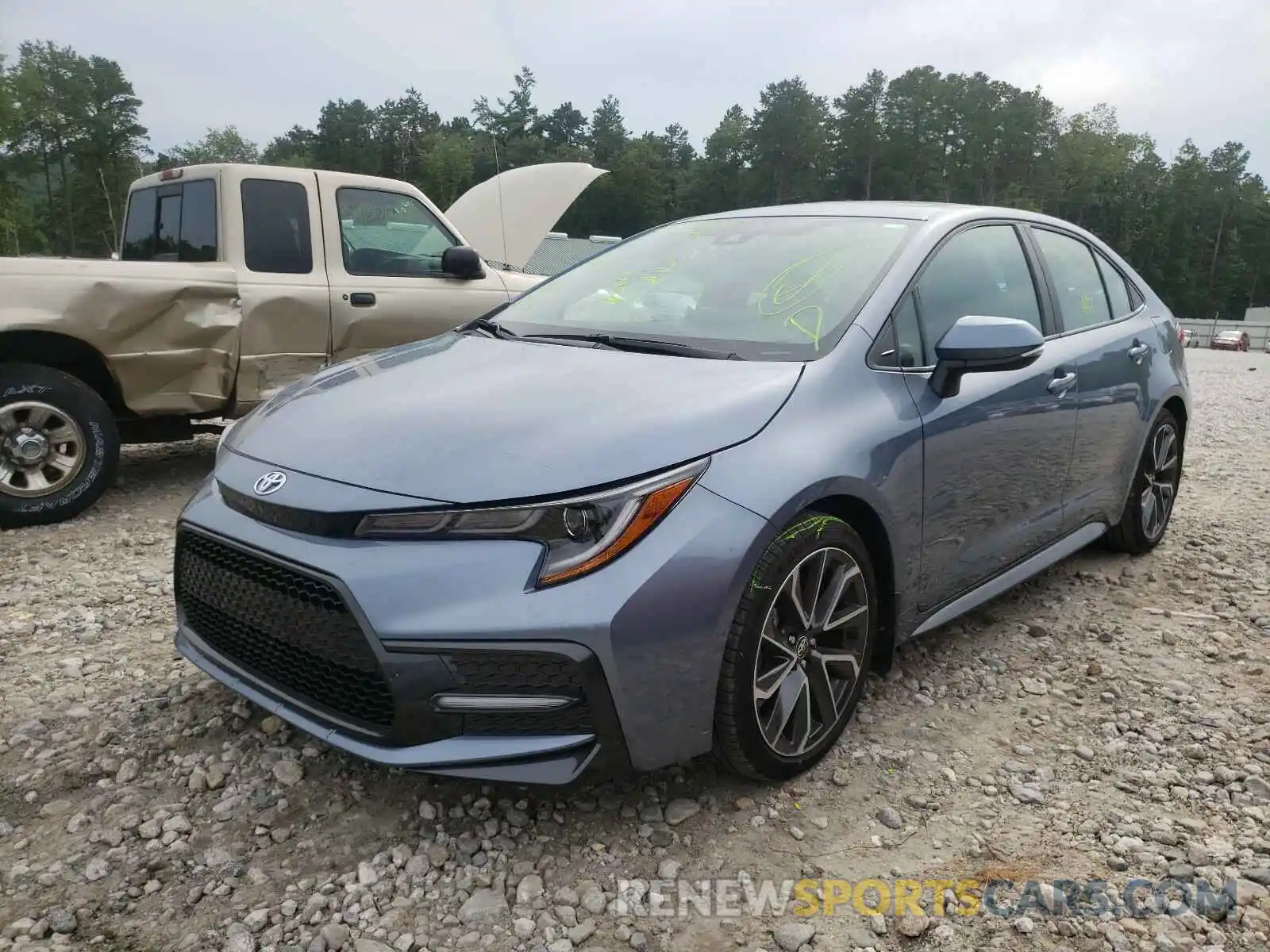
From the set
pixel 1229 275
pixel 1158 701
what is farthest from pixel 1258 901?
pixel 1229 275

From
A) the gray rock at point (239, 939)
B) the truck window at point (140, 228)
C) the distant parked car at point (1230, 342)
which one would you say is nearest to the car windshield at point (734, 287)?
the gray rock at point (239, 939)

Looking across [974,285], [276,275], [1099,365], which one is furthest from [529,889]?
[276,275]

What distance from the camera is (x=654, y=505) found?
6.70 feet

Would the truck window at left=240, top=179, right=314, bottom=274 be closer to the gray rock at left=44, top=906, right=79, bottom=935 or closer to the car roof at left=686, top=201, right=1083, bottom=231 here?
the car roof at left=686, top=201, right=1083, bottom=231

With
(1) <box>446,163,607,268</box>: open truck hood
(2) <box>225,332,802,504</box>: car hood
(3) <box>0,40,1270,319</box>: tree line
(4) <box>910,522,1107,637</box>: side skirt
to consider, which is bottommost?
(4) <box>910,522,1107,637</box>: side skirt

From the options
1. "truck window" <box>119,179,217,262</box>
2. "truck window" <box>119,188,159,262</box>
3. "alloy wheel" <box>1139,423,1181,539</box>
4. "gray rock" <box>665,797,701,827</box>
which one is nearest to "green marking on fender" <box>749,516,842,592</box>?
"gray rock" <box>665,797,701,827</box>

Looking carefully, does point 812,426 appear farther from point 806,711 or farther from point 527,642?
point 527,642

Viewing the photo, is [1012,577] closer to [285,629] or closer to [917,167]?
[285,629]

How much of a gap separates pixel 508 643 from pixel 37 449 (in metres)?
3.90

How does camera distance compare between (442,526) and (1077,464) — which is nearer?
(442,526)

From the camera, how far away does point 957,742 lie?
108 inches

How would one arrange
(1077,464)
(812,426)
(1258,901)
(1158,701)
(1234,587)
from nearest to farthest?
1. (1258,901)
2. (812,426)
3. (1158,701)
4. (1077,464)
5. (1234,587)

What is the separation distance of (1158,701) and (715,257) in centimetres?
210

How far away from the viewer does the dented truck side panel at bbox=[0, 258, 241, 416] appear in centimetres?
444
